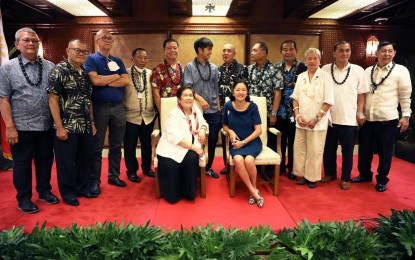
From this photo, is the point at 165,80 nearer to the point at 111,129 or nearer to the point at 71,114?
the point at 111,129

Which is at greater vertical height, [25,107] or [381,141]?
[25,107]

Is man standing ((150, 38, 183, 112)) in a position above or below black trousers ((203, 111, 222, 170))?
above

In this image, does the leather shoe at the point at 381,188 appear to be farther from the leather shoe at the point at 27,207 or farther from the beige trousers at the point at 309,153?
the leather shoe at the point at 27,207

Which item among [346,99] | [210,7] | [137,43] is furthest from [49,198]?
[210,7]

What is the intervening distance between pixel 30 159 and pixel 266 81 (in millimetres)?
2742

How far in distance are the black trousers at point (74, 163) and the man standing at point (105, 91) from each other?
0.12 meters

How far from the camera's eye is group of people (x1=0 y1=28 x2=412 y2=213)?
292cm

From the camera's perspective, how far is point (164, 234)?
247cm

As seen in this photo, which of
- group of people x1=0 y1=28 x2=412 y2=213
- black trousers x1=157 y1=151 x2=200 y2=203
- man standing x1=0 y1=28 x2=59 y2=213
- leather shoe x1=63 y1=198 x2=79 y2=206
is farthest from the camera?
black trousers x1=157 y1=151 x2=200 y2=203

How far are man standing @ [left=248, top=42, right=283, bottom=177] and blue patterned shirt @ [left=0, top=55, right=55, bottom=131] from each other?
7.69ft

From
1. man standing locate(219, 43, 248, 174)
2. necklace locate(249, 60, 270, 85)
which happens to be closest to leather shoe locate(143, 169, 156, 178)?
man standing locate(219, 43, 248, 174)

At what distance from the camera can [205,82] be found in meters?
3.84

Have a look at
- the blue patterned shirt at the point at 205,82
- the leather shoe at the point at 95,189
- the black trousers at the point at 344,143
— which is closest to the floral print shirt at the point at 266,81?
the blue patterned shirt at the point at 205,82

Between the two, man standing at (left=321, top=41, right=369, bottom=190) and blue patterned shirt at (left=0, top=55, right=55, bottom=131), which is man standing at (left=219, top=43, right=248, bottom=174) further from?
blue patterned shirt at (left=0, top=55, right=55, bottom=131)
